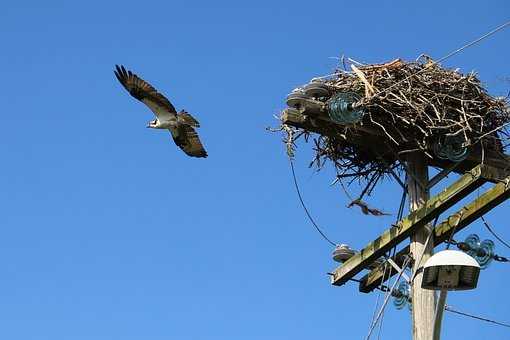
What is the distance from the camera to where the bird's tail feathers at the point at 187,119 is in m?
9.53

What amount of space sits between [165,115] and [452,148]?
9.65 feet

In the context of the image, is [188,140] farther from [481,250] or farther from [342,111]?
[481,250]

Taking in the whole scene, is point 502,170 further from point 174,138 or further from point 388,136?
point 174,138

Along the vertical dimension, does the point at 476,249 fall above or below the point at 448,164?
below

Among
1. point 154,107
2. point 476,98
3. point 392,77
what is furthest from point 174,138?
point 476,98

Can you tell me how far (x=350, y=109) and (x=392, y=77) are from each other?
0.97 m

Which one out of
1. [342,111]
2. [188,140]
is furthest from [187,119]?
[342,111]

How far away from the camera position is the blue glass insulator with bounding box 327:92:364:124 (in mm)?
7680

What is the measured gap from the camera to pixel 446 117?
819 cm

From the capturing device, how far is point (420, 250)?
7605 millimetres

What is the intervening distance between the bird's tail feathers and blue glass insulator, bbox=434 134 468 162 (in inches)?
97.2

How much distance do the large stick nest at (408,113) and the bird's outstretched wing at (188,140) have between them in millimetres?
1263

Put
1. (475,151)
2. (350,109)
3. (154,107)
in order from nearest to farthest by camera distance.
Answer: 1. (350,109)
2. (475,151)
3. (154,107)

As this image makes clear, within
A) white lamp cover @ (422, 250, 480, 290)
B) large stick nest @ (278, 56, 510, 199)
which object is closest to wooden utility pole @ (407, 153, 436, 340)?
large stick nest @ (278, 56, 510, 199)
